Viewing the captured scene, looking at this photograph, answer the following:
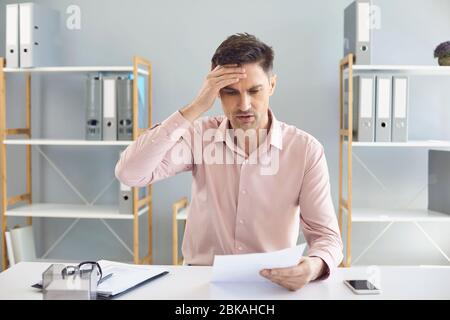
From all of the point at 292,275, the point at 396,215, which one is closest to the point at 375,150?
the point at 396,215

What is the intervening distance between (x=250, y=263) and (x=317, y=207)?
1.26 ft

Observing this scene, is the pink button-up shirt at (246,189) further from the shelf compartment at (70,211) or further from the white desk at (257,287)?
the shelf compartment at (70,211)

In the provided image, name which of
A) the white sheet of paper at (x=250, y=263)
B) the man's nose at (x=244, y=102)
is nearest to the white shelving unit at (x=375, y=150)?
the man's nose at (x=244, y=102)

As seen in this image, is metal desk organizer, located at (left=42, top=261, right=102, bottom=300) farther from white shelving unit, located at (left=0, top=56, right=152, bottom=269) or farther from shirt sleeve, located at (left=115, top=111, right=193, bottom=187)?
white shelving unit, located at (left=0, top=56, right=152, bottom=269)

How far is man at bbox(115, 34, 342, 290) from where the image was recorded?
4.90 feet

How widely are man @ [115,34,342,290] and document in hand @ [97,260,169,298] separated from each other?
0.25 meters

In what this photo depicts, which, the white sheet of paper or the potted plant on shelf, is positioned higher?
the potted plant on shelf

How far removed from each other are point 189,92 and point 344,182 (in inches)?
38.0

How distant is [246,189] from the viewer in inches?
61.4

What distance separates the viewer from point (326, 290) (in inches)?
48.7

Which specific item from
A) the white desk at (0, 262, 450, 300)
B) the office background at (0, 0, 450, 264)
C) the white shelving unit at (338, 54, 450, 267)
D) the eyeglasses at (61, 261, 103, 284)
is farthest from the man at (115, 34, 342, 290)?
the office background at (0, 0, 450, 264)

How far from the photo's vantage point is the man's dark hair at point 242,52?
1.55 metres
